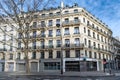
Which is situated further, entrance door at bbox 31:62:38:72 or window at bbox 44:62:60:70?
entrance door at bbox 31:62:38:72

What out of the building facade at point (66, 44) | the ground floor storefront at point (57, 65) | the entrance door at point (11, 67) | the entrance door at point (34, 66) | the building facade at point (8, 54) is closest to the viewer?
the ground floor storefront at point (57, 65)

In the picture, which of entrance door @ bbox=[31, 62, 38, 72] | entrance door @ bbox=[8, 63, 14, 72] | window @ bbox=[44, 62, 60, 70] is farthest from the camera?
entrance door @ bbox=[8, 63, 14, 72]

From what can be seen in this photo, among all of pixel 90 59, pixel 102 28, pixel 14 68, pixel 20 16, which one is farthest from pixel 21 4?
pixel 102 28

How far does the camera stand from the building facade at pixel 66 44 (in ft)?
143

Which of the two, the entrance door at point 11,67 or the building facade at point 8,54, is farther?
the building facade at point 8,54

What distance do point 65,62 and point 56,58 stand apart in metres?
2.48

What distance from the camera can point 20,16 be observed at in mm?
29266

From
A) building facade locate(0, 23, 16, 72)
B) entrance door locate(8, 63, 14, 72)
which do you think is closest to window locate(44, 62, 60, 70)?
building facade locate(0, 23, 16, 72)

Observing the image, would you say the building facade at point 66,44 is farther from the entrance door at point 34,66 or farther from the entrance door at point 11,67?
the entrance door at point 11,67

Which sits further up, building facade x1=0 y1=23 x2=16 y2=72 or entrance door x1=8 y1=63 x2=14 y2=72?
building facade x1=0 y1=23 x2=16 y2=72

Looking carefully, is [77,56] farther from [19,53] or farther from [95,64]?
[19,53]

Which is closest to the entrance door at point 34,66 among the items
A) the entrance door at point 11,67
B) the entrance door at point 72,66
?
the entrance door at point 11,67

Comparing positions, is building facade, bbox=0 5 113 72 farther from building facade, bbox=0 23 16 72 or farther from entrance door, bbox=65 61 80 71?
building facade, bbox=0 23 16 72

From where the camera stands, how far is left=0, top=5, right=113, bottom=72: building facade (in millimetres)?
43688
